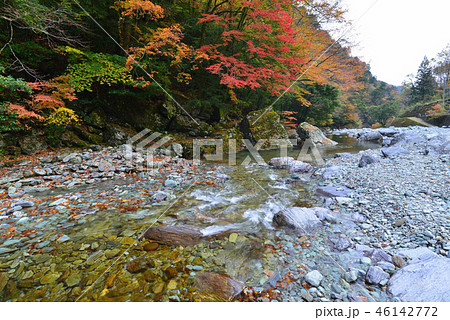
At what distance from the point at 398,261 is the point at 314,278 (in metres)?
1.01

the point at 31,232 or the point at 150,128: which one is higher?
the point at 150,128

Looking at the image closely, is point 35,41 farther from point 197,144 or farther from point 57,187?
point 197,144

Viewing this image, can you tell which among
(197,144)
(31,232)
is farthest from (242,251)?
(197,144)

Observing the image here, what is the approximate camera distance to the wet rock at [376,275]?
183 cm

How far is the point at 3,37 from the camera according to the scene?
5.39 meters

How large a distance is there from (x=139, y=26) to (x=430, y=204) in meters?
10.4

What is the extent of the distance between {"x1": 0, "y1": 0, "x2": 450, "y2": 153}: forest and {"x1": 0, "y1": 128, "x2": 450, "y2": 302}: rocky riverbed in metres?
2.13

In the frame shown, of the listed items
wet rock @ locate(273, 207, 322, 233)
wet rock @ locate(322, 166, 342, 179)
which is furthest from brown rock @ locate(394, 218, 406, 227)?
wet rock @ locate(322, 166, 342, 179)

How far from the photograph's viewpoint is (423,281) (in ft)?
5.57

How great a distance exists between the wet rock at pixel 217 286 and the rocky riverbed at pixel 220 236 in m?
0.01

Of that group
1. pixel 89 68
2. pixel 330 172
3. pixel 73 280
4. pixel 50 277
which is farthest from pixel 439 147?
pixel 89 68

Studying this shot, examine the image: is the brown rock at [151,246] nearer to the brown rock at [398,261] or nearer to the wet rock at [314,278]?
the wet rock at [314,278]

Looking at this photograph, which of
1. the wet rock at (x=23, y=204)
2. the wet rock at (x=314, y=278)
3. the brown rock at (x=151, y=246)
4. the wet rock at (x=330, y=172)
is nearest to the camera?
the wet rock at (x=314, y=278)

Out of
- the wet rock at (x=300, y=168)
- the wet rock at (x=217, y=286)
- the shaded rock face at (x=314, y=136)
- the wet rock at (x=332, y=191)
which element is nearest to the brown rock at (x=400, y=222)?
the wet rock at (x=332, y=191)
